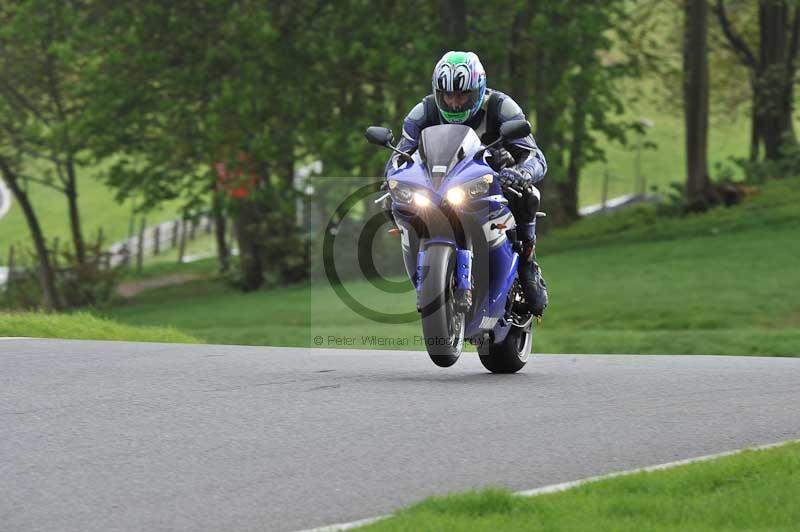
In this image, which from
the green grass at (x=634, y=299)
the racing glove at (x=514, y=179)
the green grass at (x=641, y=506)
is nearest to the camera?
the green grass at (x=641, y=506)

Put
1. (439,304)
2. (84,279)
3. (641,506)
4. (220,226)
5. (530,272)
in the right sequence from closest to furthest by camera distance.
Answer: (641,506)
(439,304)
(530,272)
(84,279)
(220,226)

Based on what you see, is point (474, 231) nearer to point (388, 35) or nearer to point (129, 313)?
point (388, 35)

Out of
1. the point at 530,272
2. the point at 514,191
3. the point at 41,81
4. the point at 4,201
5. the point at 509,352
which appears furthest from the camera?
the point at 4,201

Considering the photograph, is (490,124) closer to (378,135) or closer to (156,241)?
(378,135)

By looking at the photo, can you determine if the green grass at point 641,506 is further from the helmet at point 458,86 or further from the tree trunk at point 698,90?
the tree trunk at point 698,90

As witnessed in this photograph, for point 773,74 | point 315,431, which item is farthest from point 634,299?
point 315,431

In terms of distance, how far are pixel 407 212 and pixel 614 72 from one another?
83.8 ft

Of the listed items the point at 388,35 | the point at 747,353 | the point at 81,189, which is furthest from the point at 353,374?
the point at 81,189

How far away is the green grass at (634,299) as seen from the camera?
2075cm

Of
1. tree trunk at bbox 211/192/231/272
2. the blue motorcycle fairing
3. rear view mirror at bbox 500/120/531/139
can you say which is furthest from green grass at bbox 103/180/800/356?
rear view mirror at bbox 500/120/531/139

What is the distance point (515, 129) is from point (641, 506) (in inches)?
180

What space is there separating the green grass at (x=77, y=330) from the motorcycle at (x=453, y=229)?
21.7 ft

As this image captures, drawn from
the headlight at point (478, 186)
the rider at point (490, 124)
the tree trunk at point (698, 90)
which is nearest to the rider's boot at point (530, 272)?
the rider at point (490, 124)

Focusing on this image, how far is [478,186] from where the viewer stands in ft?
32.3
